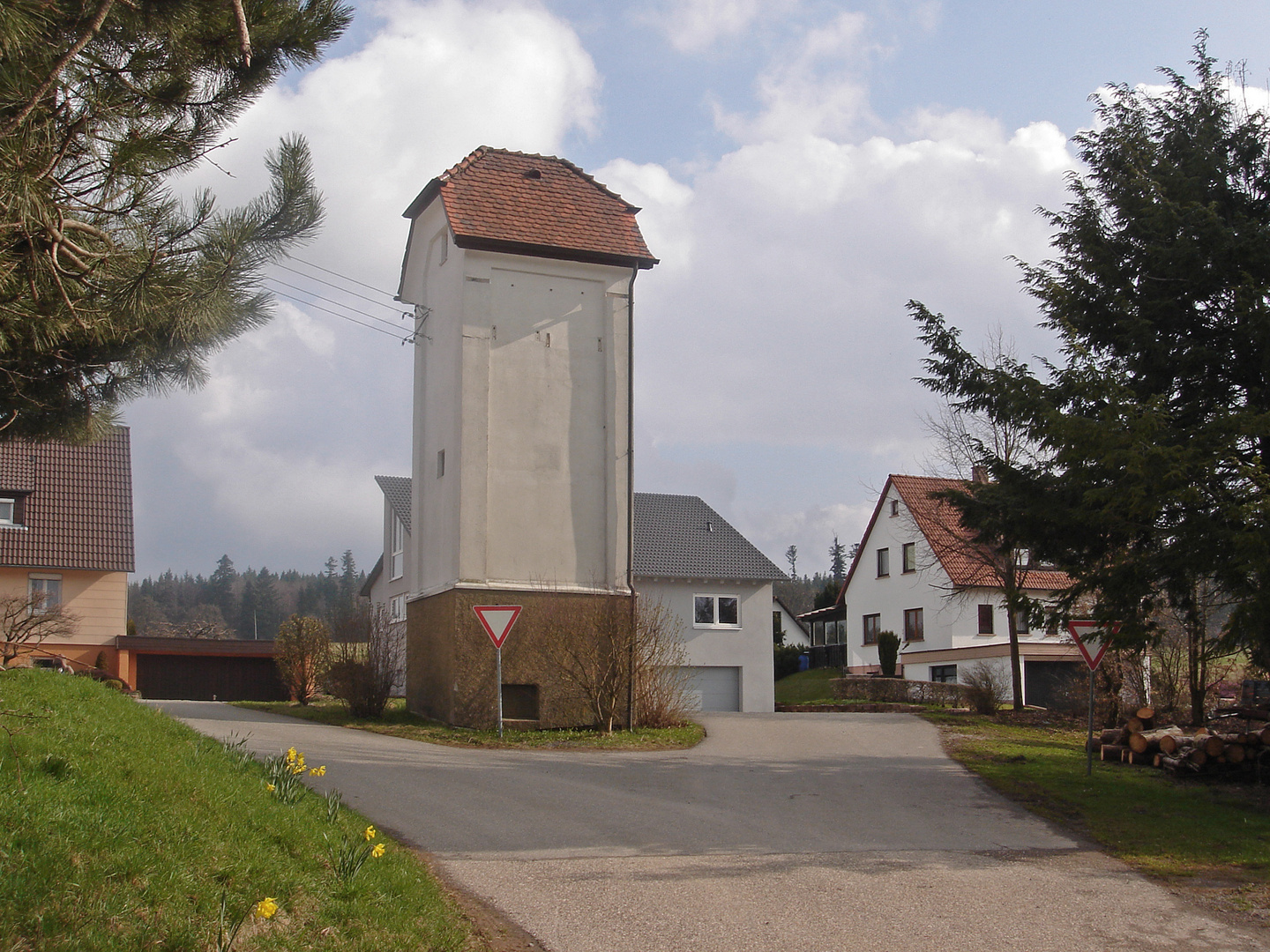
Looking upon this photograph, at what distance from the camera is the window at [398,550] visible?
32.1 m

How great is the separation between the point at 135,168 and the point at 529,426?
51.4 ft

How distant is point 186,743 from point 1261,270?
1301cm

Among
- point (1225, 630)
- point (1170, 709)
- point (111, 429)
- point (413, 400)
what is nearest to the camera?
point (111, 429)

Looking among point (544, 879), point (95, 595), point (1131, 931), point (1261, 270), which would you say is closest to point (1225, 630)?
point (1261, 270)

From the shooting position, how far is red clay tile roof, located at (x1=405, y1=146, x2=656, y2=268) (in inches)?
908

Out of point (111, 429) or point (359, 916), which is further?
point (111, 429)

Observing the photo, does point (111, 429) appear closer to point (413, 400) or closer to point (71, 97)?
point (71, 97)

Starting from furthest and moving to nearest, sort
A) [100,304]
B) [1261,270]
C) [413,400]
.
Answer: [413,400], [1261,270], [100,304]

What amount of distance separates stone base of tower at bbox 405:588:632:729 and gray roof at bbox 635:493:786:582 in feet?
42.3

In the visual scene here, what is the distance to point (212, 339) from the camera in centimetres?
883

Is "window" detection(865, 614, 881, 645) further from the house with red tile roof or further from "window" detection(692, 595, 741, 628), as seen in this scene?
the house with red tile roof

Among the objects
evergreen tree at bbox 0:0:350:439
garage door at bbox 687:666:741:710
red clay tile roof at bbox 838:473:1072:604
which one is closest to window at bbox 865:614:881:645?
red clay tile roof at bbox 838:473:1072:604

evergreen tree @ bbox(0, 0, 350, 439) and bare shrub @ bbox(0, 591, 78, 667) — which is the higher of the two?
evergreen tree @ bbox(0, 0, 350, 439)

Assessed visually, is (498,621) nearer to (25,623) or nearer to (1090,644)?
(1090,644)
